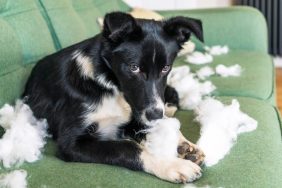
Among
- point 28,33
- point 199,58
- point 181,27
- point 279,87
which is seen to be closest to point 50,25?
point 28,33

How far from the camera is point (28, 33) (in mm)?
1938

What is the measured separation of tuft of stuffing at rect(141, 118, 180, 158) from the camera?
140 cm

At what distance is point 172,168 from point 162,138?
0.20m

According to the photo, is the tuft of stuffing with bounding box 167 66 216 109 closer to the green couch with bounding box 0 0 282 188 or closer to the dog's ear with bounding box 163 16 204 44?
the green couch with bounding box 0 0 282 188

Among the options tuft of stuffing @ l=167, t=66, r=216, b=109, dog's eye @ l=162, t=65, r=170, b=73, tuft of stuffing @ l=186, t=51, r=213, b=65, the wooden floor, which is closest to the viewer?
dog's eye @ l=162, t=65, r=170, b=73

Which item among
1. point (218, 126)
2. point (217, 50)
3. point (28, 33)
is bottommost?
point (217, 50)

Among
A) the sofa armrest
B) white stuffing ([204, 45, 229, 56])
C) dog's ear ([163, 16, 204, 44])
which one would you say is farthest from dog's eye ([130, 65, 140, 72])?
the sofa armrest

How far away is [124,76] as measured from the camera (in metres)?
1.50

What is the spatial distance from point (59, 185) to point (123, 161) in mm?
231

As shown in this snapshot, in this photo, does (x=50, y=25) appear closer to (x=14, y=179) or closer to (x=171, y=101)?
(x=171, y=101)

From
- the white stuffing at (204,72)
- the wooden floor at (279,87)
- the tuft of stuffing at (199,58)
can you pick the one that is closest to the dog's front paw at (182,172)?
the white stuffing at (204,72)

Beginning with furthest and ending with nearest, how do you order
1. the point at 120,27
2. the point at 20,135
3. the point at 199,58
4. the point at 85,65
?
the point at 199,58 → the point at 85,65 → the point at 20,135 → the point at 120,27

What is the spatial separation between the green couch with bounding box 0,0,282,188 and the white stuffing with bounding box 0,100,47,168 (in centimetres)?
4

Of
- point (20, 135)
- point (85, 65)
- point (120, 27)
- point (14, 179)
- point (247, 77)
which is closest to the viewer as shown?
point (14, 179)
